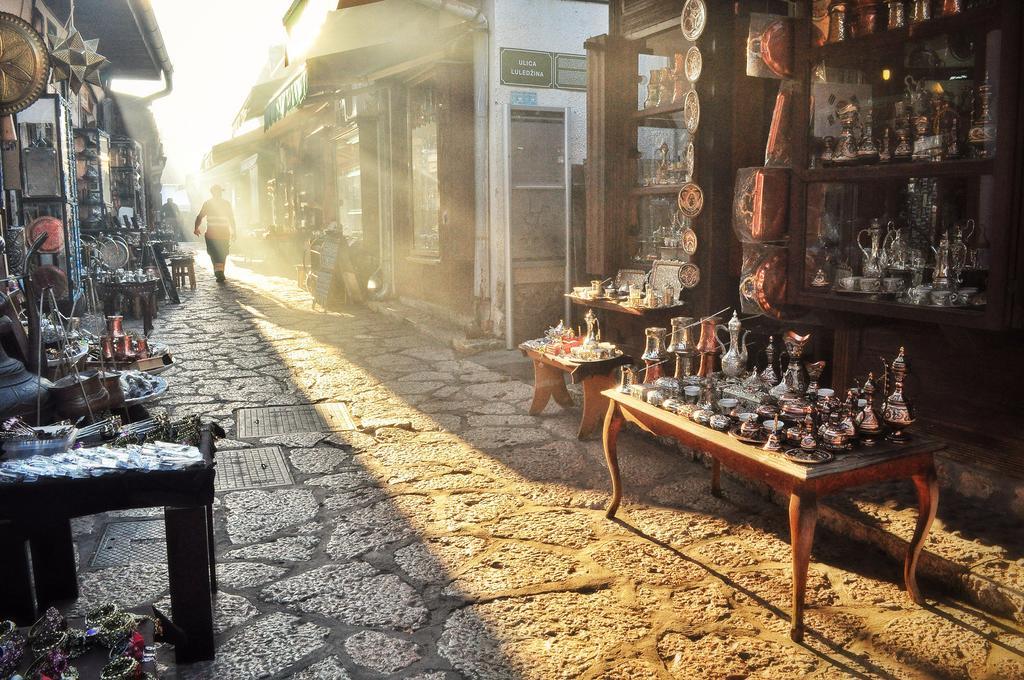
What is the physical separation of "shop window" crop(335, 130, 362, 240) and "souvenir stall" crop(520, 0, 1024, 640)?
31.6 ft

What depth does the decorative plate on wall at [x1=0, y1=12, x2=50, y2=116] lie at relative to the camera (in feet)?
19.0

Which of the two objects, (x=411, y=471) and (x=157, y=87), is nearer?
(x=411, y=471)

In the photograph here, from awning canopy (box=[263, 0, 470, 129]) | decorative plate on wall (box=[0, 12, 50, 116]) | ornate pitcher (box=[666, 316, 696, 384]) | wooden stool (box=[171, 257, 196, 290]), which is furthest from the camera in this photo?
wooden stool (box=[171, 257, 196, 290])

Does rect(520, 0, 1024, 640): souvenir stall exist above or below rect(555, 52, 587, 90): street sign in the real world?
below

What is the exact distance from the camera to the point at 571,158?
9.38 metres

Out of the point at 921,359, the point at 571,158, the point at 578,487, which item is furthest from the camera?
the point at 571,158

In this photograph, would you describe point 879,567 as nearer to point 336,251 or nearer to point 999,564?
point 999,564

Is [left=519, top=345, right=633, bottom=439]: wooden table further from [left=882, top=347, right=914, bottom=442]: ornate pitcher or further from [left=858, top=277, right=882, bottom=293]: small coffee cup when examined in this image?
[left=882, top=347, right=914, bottom=442]: ornate pitcher

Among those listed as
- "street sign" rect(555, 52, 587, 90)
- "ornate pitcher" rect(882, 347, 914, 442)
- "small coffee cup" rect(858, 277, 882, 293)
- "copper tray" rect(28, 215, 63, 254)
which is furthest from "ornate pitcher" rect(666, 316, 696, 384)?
"copper tray" rect(28, 215, 63, 254)

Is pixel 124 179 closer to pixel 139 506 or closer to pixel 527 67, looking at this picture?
pixel 527 67

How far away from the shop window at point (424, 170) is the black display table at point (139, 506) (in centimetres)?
901

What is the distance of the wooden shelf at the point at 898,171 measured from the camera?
368 cm

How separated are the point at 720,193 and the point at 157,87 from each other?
1637cm

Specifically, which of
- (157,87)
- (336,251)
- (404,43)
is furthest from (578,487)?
(157,87)
